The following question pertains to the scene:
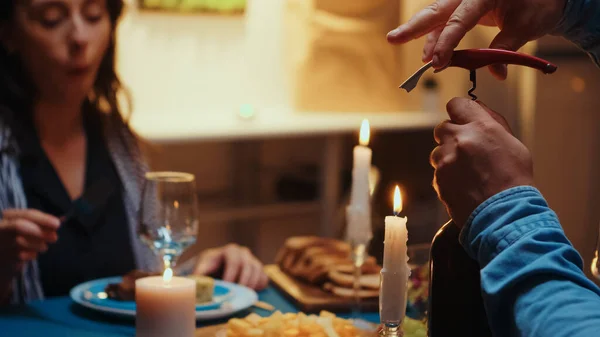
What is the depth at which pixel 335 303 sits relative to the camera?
145 centimetres

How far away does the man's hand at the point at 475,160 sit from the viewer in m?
0.78

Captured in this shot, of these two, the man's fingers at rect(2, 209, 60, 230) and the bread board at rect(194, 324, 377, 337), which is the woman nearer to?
the man's fingers at rect(2, 209, 60, 230)

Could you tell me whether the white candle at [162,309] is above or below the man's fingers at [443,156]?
below

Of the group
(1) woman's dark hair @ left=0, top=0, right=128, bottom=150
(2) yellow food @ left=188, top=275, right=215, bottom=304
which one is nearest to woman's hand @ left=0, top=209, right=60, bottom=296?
(2) yellow food @ left=188, top=275, right=215, bottom=304

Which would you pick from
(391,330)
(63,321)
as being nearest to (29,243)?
(63,321)

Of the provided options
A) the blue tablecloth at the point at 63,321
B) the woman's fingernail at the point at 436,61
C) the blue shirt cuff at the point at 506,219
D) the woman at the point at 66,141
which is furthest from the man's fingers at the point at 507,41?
the woman at the point at 66,141

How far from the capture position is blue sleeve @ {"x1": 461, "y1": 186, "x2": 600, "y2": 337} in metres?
0.71

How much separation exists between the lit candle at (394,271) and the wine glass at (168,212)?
52 cm

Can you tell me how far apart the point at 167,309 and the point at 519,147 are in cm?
53

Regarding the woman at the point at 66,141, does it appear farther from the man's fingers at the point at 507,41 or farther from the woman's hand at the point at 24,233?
the man's fingers at the point at 507,41

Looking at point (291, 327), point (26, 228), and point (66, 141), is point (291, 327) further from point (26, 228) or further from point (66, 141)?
point (66, 141)

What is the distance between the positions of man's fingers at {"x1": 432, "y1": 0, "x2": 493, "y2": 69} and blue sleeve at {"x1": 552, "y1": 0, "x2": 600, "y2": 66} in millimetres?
143

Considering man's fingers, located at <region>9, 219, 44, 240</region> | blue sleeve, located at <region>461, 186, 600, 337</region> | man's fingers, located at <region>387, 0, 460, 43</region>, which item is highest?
man's fingers, located at <region>387, 0, 460, 43</region>

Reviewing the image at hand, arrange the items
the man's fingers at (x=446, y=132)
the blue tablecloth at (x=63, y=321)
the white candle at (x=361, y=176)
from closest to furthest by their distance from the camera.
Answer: the man's fingers at (x=446, y=132) < the blue tablecloth at (x=63, y=321) < the white candle at (x=361, y=176)
